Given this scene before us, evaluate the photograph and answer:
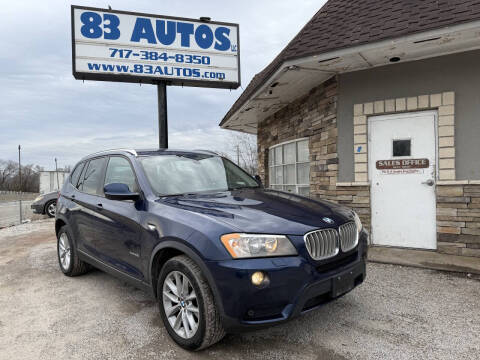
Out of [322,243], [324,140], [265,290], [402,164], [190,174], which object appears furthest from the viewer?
[324,140]

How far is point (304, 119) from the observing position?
24.2 ft

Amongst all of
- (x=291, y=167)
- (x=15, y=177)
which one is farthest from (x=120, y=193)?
(x=15, y=177)

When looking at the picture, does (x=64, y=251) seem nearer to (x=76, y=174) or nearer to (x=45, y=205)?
(x=76, y=174)

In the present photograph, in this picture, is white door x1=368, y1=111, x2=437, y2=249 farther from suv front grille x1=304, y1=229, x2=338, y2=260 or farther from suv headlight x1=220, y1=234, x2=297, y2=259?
suv headlight x1=220, y1=234, x2=297, y2=259

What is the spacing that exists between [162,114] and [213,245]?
6.29 metres

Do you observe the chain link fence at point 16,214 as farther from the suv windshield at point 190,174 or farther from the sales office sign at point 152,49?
the suv windshield at point 190,174

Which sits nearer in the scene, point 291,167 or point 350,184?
point 350,184

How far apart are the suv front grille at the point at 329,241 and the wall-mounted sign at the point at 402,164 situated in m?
3.13

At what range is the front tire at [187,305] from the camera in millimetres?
2449

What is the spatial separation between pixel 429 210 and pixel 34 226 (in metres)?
11.1

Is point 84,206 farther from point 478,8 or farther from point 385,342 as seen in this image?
point 478,8

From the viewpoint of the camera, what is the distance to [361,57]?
5242 millimetres

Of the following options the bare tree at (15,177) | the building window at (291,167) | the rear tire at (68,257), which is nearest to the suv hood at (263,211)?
the rear tire at (68,257)

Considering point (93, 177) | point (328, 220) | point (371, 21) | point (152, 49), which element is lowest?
point (328, 220)
